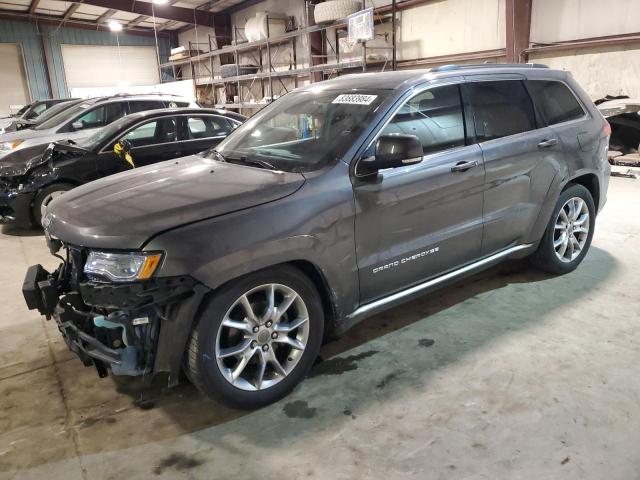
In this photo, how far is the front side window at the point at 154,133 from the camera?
237 inches

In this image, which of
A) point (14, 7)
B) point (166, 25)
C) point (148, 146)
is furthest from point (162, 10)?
point (148, 146)

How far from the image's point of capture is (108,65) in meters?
21.1

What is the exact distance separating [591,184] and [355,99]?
7.40 feet

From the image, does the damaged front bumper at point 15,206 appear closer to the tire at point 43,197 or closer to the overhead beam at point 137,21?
the tire at point 43,197

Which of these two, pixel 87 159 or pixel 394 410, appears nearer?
pixel 394 410

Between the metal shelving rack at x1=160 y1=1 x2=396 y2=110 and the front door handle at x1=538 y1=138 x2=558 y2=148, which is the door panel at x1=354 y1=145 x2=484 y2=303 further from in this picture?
the metal shelving rack at x1=160 y1=1 x2=396 y2=110

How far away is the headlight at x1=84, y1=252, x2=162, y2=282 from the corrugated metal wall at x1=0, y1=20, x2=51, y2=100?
21.1m

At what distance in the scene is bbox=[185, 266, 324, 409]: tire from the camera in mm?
2160

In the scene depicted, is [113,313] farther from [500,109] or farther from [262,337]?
[500,109]

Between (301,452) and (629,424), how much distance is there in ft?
4.79

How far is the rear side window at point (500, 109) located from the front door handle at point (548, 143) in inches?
4.9

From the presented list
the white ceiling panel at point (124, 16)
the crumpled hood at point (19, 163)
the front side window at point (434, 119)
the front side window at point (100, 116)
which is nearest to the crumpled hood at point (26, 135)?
the front side window at point (100, 116)

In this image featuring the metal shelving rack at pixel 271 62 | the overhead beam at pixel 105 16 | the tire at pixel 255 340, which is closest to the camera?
the tire at pixel 255 340

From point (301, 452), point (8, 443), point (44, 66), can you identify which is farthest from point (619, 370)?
point (44, 66)
